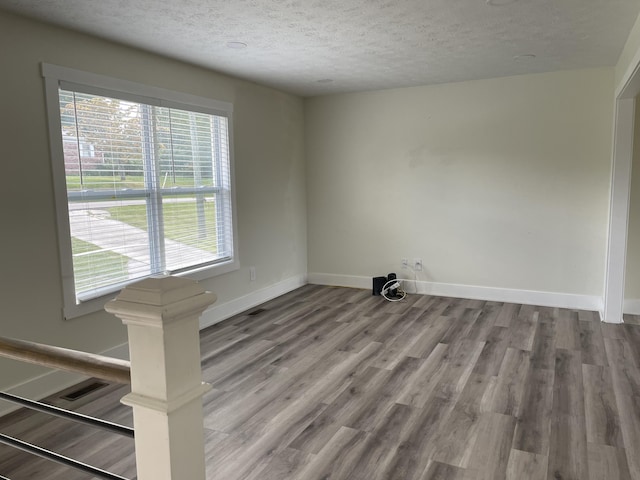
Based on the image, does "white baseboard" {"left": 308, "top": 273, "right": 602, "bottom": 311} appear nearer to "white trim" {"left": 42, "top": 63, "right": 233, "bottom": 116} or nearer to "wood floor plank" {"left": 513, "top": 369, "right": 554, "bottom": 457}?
"wood floor plank" {"left": 513, "top": 369, "right": 554, "bottom": 457}

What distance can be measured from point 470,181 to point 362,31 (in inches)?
96.1

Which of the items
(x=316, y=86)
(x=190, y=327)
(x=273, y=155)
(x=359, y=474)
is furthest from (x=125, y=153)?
(x=190, y=327)

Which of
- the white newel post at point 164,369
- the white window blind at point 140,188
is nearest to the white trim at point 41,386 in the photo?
the white window blind at point 140,188

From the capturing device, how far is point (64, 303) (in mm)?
3086

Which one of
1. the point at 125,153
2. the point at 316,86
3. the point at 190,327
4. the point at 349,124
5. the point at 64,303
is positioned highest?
the point at 316,86

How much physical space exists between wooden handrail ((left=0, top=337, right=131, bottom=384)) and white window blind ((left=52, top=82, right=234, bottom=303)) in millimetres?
2301

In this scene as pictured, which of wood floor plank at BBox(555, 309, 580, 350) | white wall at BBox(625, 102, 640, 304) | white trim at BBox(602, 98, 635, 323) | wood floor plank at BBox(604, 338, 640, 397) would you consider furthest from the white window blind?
white wall at BBox(625, 102, 640, 304)

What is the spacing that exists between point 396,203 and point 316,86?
1603 mm

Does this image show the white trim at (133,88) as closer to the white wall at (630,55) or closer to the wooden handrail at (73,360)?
the wooden handrail at (73,360)

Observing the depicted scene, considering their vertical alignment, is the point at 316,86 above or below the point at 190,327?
above

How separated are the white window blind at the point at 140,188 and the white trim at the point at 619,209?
138 inches

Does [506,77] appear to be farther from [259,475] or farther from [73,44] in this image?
[259,475]

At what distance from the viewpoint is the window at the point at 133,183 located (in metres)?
3.11

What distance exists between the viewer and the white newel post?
82 centimetres
